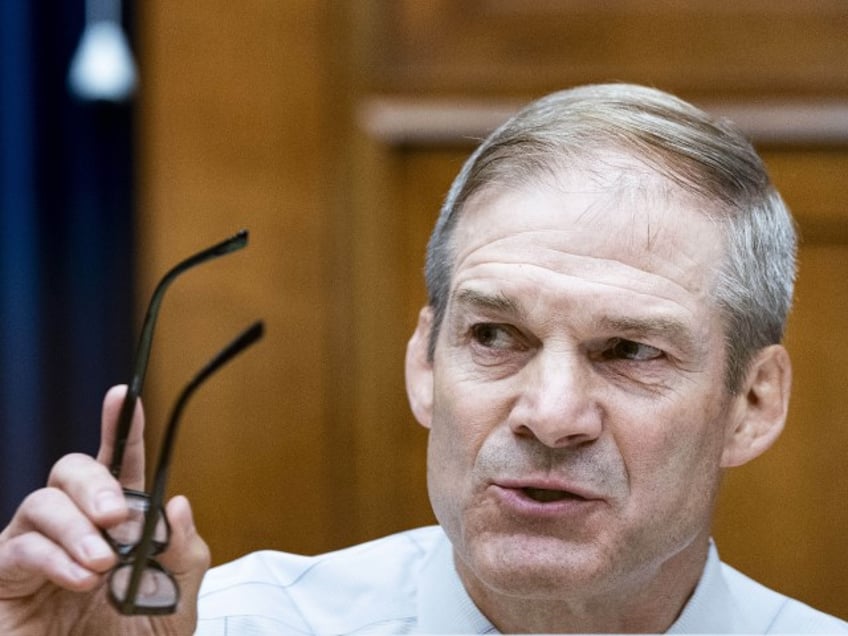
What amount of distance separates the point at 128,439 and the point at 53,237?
5.05 ft

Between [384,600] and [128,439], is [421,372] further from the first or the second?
[128,439]

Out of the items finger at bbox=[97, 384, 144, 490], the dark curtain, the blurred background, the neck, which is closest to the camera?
finger at bbox=[97, 384, 144, 490]

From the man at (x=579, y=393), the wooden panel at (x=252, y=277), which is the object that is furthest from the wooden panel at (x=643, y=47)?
the man at (x=579, y=393)

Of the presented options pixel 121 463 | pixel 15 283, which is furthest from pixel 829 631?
pixel 15 283

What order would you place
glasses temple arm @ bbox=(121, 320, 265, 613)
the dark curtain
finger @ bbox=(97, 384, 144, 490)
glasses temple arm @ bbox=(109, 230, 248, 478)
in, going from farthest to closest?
the dark curtain
finger @ bbox=(97, 384, 144, 490)
glasses temple arm @ bbox=(109, 230, 248, 478)
glasses temple arm @ bbox=(121, 320, 265, 613)

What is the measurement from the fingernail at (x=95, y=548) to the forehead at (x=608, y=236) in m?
0.50

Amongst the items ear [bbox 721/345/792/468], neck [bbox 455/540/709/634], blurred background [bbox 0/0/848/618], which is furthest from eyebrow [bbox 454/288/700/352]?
blurred background [bbox 0/0/848/618]

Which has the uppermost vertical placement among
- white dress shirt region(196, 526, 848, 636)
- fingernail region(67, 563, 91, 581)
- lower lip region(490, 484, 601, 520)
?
fingernail region(67, 563, 91, 581)

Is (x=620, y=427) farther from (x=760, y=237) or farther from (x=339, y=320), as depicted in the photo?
(x=339, y=320)

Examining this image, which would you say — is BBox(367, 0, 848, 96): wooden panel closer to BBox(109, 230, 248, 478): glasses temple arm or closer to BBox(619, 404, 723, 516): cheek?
BBox(619, 404, 723, 516): cheek

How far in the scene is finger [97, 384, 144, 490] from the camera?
126cm

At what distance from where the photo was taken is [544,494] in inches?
55.6

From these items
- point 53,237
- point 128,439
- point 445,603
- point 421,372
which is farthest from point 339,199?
point 128,439

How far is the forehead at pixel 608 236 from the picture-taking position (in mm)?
1439
